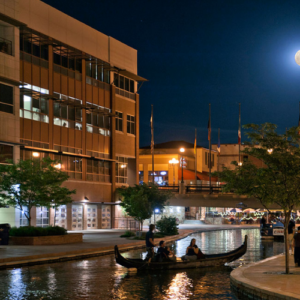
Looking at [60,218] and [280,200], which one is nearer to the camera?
[280,200]

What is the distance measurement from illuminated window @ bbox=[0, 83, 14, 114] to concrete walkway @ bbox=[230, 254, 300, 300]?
85.1 feet

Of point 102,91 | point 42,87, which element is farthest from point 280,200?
point 102,91

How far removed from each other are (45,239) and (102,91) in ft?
85.6

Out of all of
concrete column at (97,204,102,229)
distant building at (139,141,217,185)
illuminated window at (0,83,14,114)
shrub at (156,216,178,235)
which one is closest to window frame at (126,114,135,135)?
concrete column at (97,204,102,229)

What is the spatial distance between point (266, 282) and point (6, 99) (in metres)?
29.5

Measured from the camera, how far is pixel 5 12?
40219 mm

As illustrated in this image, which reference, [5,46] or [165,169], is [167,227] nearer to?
[5,46]

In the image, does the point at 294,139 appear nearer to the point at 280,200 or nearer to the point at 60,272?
the point at 280,200

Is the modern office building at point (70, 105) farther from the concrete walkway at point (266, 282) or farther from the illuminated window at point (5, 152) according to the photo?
the concrete walkway at point (266, 282)

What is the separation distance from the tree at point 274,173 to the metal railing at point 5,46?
26.6 meters

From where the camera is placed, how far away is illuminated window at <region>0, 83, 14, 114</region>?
131 ft

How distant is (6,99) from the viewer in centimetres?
4022

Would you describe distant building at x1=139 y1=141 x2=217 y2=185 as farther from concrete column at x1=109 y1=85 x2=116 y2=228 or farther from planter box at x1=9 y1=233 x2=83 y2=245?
planter box at x1=9 y1=233 x2=83 y2=245

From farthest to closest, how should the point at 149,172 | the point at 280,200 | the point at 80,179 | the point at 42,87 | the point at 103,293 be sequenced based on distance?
the point at 149,172 → the point at 80,179 → the point at 42,87 → the point at 280,200 → the point at 103,293
